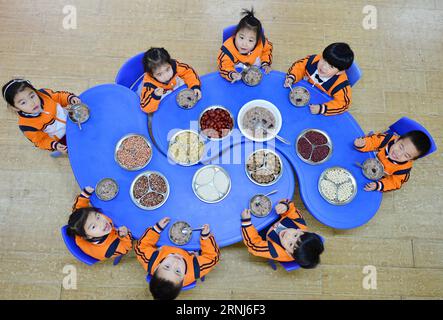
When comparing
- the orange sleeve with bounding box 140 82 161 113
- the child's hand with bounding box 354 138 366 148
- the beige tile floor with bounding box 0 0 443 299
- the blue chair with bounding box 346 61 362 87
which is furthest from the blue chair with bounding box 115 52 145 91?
the child's hand with bounding box 354 138 366 148

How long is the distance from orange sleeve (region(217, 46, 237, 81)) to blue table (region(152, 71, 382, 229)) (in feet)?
0.14

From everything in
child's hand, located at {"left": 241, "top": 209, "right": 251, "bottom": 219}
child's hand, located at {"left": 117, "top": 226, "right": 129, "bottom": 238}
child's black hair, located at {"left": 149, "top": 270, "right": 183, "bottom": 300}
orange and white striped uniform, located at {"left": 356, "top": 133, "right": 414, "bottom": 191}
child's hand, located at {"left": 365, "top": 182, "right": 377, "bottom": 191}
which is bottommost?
child's black hair, located at {"left": 149, "top": 270, "right": 183, "bottom": 300}

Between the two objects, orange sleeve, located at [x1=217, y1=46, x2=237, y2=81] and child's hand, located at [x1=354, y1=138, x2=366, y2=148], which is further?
orange sleeve, located at [x1=217, y1=46, x2=237, y2=81]

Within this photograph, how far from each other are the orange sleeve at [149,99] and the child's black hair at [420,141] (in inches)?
61.7

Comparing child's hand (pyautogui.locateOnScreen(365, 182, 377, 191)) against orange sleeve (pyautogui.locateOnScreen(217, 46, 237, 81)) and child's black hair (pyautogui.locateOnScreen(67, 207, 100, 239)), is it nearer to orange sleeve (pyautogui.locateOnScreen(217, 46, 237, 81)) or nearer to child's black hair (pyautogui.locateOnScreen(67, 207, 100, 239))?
orange sleeve (pyautogui.locateOnScreen(217, 46, 237, 81))

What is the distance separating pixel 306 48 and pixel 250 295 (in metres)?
2.21

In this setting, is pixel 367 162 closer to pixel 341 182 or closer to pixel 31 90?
pixel 341 182

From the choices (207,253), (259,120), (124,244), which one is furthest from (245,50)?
(124,244)

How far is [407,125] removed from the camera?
7.06 feet

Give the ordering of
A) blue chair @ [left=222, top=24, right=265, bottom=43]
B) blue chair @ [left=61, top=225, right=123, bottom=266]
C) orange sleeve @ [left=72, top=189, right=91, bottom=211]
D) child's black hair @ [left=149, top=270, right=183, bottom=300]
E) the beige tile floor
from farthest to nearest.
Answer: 1. the beige tile floor
2. blue chair @ [left=222, top=24, right=265, bottom=43]
3. orange sleeve @ [left=72, top=189, right=91, bottom=211]
4. blue chair @ [left=61, top=225, right=123, bottom=266]
5. child's black hair @ [left=149, top=270, right=183, bottom=300]

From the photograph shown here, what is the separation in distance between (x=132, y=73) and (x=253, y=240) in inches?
56.1

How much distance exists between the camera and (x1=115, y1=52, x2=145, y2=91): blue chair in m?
2.31

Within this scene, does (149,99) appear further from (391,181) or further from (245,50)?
(391,181)

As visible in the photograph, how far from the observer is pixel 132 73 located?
2396 mm
